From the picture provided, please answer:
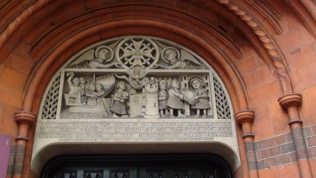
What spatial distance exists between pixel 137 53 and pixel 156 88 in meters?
0.64

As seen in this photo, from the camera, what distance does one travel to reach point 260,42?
5.11m

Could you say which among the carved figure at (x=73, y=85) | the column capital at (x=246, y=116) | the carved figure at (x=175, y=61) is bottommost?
the column capital at (x=246, y=116)

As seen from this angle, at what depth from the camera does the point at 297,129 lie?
439cm

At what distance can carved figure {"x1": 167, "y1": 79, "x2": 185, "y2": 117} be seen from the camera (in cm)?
523

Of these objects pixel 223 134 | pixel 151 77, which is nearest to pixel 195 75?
pixel 151 77

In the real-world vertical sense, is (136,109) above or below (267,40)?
below

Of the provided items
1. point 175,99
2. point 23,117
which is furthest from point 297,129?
point 23,117

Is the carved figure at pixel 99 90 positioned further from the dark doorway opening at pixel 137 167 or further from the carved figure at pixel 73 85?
the dark doorway opening at pixel 137 167

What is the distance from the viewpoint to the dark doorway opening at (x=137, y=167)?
17.5 ft

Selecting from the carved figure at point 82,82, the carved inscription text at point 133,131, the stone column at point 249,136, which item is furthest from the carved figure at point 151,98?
the stone column at point 249,136

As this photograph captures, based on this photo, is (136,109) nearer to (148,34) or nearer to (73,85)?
(73,85)

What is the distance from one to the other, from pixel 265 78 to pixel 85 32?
8.71ft

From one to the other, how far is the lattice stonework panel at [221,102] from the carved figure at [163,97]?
0.74m

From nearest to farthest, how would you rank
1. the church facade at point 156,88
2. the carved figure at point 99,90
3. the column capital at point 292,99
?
the column capital at point 292,99 < the church facade at point 156,88 < the carved figure at point 99,90
